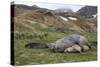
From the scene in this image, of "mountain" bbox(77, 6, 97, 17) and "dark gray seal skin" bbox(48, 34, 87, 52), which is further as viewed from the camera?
"mountain" bbox(77, 6, 97, 17)

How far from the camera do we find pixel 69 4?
7.11 feet

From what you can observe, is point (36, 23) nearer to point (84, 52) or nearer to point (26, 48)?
point (26, 48)

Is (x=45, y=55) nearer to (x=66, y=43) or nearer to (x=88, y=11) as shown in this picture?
(x=66, y=43)

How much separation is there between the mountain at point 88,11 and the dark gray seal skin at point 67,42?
27cm

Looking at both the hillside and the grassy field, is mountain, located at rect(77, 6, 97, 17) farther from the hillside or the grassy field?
the grassy field

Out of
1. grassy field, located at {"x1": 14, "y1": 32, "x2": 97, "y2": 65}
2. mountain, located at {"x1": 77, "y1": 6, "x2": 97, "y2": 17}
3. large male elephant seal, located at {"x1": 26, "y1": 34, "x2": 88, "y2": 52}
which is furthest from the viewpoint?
mountain, located at {"x1": 77, "y1": 6, "x2": 97, "y2": 17}

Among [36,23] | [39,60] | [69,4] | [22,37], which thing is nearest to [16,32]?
[22,37]

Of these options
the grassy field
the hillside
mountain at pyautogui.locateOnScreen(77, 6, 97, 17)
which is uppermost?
mountain at pyautogui.locateOnScreen(77, 6, 97, 17)

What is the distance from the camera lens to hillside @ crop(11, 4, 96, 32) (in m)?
1.95

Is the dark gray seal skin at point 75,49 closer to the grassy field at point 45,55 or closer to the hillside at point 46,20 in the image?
the grassy field at point 45,55

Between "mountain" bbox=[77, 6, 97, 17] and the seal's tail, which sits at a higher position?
"mountain" bbox=[77, 6, 97, 17]

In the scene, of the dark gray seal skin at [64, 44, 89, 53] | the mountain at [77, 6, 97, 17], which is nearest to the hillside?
the mountain at [77, 6, 97, 17]

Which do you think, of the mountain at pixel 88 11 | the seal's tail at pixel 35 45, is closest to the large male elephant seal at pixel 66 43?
the seal's tail at pixel 35 45

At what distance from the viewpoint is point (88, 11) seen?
2268 mm
